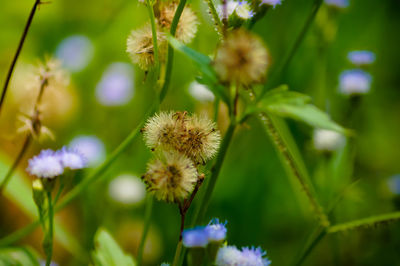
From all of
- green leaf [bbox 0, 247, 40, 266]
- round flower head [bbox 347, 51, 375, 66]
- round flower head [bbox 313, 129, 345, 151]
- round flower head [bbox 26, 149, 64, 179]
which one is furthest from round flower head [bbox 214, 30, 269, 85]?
round flower head [bbox 347, 51, 375, 66]

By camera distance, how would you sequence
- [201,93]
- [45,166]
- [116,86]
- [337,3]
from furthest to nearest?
[116,86], [337,3], [201,93], [45,166]

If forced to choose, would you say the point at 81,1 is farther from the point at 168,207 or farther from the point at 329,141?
the point at 329,141

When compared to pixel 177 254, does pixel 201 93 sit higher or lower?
higher

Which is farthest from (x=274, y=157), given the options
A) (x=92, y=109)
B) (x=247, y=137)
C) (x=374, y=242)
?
(x=92, y=109)

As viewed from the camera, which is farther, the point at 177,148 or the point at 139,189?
the point at 139,189

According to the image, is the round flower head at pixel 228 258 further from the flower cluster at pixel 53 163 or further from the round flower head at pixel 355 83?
the round flower head at pixel 355 83

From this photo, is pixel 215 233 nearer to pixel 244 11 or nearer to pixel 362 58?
pixel 244 11

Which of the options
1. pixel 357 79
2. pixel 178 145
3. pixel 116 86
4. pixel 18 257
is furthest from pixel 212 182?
pixel 116 86
